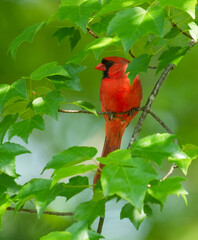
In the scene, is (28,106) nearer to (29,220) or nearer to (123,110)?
(29,220)

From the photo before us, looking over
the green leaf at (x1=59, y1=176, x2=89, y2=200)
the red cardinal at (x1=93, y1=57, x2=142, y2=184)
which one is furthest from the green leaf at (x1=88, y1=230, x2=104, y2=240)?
the red cardinal at (x1=93, y1=57, x2=142, y2=184)

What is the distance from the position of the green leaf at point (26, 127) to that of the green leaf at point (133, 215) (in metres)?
0.44

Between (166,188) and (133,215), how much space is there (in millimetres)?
255

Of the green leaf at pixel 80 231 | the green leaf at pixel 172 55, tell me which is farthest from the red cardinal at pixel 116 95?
the green leaf at pixel 80 231

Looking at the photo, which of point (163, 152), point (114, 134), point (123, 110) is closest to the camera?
point (163, 152)

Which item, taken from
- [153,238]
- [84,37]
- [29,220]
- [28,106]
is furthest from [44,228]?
[84,37]

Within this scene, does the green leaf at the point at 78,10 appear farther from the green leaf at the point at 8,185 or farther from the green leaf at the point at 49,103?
the green leaf at the point at 8,185

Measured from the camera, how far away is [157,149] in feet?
5.66

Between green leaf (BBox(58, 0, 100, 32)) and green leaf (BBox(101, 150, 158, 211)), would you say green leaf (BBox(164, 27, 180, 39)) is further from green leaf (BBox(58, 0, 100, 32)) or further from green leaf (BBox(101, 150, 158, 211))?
green leaf (BBox(101, 150, 158, 211))

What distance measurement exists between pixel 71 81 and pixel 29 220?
0.91 m

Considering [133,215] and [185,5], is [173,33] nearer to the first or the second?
[185,5]

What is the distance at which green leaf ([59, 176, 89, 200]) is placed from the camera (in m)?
1.82

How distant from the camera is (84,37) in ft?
13.9

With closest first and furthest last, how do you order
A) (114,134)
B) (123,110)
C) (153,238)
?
(123,110), (114,134), (153,238)
